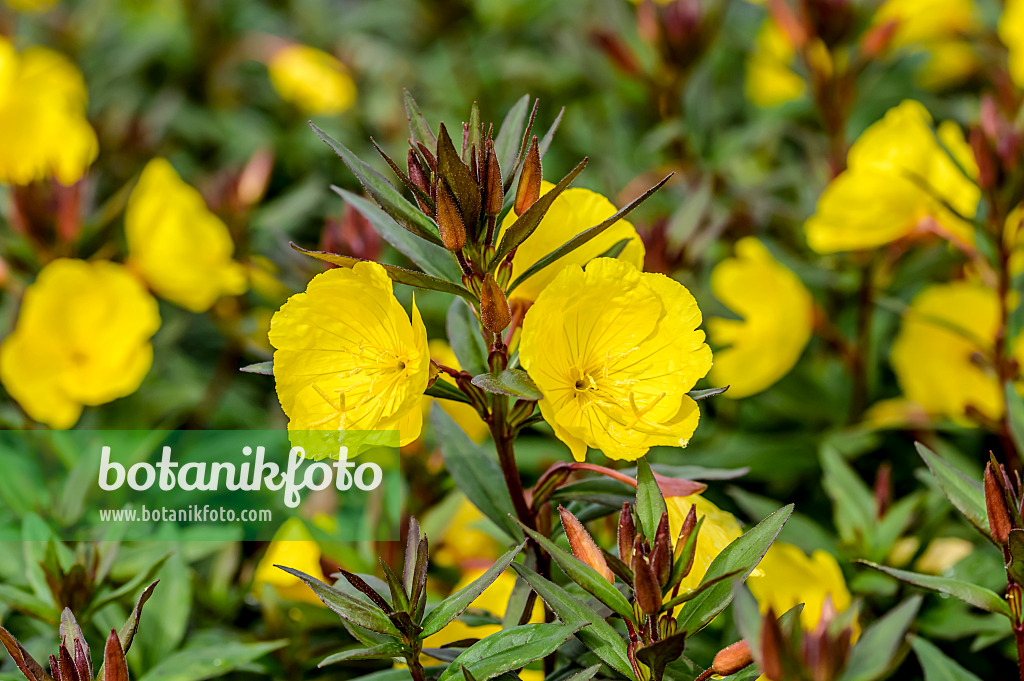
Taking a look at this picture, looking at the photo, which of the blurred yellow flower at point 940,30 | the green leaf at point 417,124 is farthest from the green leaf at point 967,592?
the blurred yellow flower at point 940,30

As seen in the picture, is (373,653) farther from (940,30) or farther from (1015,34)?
(940,30)

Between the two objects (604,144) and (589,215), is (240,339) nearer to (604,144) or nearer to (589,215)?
(604,144)

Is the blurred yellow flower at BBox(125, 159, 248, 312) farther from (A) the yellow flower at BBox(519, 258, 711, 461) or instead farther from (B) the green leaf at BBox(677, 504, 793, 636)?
(B) the green leaf at BBox(677, 504, 793, 636)

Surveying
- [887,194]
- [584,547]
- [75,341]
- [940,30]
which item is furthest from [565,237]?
[940,30]

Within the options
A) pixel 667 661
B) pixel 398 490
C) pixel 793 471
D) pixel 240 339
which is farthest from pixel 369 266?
pixel 240 339

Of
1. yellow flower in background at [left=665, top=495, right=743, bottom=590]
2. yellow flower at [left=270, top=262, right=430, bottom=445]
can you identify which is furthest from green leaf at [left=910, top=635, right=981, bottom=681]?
yellow flower at [left=270, top=262, right=430, bottom=445]

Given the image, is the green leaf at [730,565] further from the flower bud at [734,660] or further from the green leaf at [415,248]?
the green leaf at [415,248]
